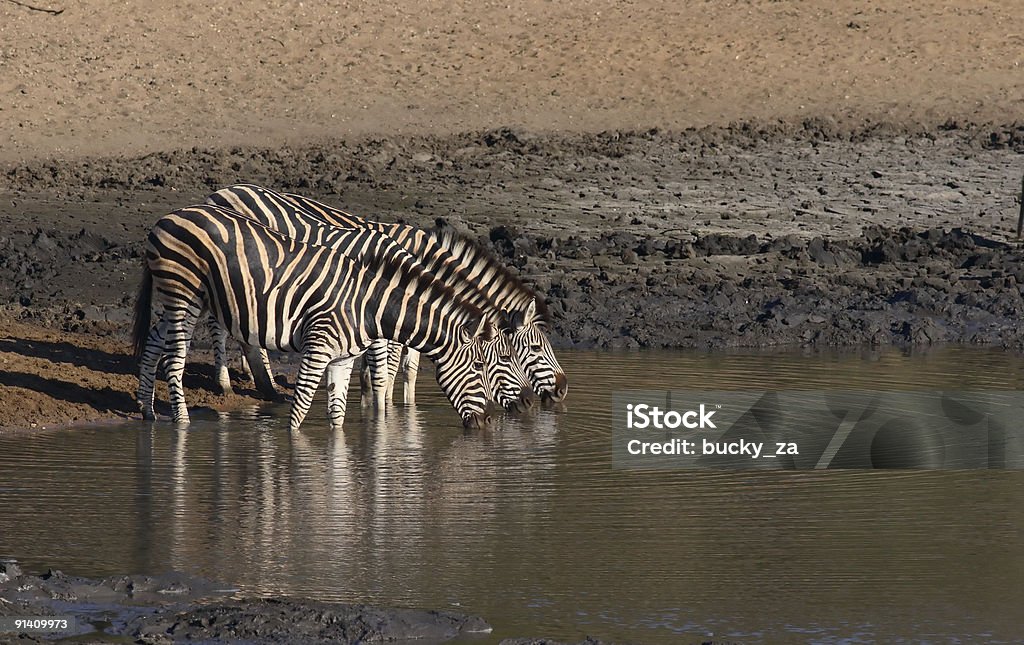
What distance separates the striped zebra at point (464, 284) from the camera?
502 inches

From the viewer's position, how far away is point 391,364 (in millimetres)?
13094

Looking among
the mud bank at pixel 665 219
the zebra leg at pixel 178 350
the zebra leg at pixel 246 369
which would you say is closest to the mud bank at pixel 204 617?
A: the zebra leg at pixel 178 350

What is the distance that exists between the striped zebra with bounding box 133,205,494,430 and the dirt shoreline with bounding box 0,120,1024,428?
1.19 m

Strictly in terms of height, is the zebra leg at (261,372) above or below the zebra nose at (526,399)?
above

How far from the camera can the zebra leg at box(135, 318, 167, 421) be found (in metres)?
12.6

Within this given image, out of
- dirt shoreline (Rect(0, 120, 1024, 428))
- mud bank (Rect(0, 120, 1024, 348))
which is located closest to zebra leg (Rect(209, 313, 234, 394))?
dirt shoreline (Rect(0, 120, 1024, 428))

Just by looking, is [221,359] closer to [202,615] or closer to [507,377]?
[507,377]

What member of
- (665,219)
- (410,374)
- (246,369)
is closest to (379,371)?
(410,374)

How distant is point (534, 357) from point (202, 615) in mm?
6398

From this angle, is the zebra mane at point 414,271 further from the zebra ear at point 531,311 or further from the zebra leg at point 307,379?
the zebra leg at point 307,379

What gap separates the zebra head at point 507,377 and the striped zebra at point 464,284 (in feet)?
0.21

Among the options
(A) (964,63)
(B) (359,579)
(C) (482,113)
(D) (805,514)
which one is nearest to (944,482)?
(D) (805,514)

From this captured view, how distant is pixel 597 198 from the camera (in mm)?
21484

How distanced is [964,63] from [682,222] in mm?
10552
